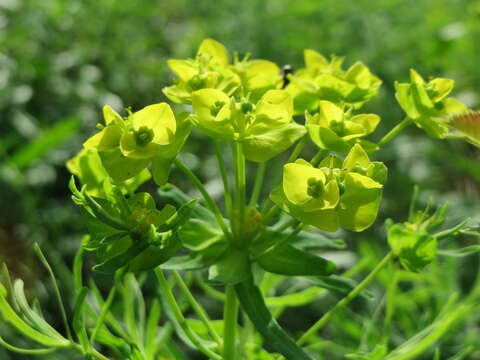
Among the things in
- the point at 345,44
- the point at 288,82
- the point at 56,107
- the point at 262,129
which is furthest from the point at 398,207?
the point at 262,129

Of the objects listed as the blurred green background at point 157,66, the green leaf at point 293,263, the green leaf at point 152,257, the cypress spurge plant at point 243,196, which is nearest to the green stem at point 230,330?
the cypress spurge plant at point 243,196

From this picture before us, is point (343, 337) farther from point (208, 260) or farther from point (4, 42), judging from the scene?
point (4, 42)

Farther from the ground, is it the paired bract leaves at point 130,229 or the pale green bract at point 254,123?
the pale green bract at point 254,123

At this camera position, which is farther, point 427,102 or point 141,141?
point 427,102

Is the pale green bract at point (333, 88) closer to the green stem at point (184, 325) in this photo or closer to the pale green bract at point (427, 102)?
the pale green bract at point (427, 102)

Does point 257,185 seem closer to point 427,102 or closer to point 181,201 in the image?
point 181,201

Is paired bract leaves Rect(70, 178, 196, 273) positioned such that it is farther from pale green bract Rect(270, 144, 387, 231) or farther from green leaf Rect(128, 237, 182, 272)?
pale green bract Rect(270, 144, 387, 231)

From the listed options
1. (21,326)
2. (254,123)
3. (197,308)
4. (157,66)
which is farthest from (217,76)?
(157,66)
